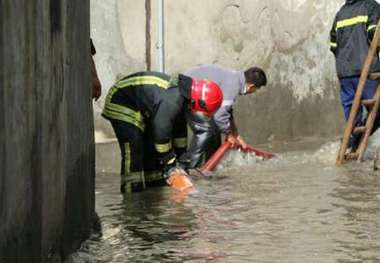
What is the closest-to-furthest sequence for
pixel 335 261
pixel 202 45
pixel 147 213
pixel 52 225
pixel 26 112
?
pixel 26 112 → pixel 52 225 → pixel 335 261 → pixel 147 213 → pixel 202 45

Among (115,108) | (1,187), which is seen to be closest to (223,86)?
(115,108)

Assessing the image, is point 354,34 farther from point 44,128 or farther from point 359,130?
point 44,128

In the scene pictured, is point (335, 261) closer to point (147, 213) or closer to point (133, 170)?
point (147, 213)

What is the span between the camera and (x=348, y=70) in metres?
8.95

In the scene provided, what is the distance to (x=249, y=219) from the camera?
19.4 feet

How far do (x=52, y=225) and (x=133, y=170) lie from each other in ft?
A: 9.54

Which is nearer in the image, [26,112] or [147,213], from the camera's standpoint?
[26,112]

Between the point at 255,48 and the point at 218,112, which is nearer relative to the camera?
the point at 218,112

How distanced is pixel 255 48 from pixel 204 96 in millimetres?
3623

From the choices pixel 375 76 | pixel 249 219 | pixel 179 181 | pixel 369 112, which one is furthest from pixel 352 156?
pixel 249 219

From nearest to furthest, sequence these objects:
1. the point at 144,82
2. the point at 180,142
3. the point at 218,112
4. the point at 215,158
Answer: the point at 144,82, the point at 180,142, the point at 218,112, the point at 215,158

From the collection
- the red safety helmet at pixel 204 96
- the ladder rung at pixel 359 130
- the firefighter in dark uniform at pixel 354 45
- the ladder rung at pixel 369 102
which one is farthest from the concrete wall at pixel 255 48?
the red safety helmet at pixel 204 96

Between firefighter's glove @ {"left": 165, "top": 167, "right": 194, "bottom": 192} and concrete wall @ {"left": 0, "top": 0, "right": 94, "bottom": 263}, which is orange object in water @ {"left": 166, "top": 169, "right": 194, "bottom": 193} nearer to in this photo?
firefighter's glove @ {"left": 165, "top": 167, "right": 194, "bottom": 192}

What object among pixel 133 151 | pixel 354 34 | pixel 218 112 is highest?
pixel 354 34
